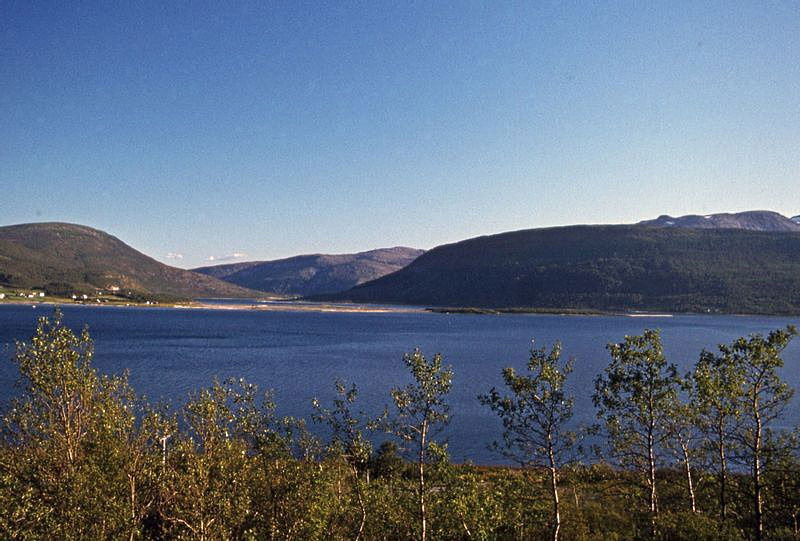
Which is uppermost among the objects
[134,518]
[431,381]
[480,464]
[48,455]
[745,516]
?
[431,381]

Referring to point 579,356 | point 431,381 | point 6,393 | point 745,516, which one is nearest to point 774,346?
point 745,516

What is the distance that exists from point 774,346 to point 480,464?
98.6 ft

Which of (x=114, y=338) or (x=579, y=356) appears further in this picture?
(x=114, y=338)

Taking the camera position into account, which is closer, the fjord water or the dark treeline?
the dark treeline

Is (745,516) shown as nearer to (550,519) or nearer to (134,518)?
(550,519)

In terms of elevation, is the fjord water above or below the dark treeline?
below

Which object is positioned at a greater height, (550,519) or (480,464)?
(550,519)

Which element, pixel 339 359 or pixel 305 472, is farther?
pixel 339 359

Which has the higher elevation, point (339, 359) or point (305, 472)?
point (305, 472)

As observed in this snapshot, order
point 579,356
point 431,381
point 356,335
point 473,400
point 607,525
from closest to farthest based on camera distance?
point 431,381 → point 607,525 → point 473,400 → point 579,356 → point 356,335

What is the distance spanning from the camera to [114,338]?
149 m

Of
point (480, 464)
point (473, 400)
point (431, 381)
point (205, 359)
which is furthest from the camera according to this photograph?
A: point (205, 359)

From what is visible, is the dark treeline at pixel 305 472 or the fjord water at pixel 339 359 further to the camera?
the fjord water at pixel 339 359

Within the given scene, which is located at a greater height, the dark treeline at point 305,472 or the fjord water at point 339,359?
A: the dark treeline at point 305,472
